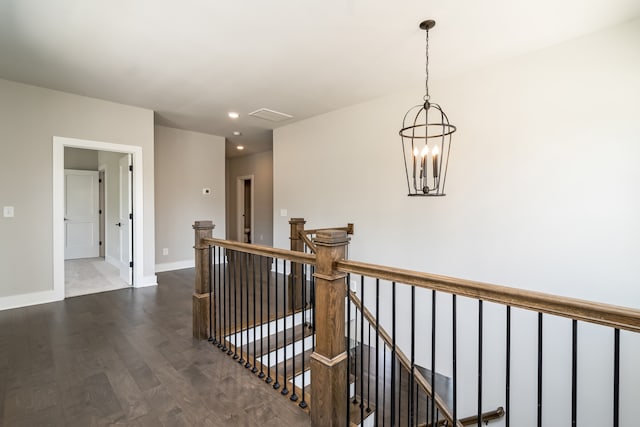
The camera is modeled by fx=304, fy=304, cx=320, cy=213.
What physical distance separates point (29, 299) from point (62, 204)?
1174 millimetres

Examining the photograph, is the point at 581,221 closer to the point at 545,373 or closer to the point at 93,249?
the point at 545,373

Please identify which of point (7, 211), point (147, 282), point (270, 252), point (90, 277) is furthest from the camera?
point (90, 277)

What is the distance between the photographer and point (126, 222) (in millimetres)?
4664

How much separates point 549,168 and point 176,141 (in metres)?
5.65

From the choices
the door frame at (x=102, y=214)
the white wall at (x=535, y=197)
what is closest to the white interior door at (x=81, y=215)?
the door frame at (x=102, y=214)

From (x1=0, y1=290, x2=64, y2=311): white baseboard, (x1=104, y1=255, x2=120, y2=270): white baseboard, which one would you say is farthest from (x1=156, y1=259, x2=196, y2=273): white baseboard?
(x1=0, y1=290, x2=64, y2=311): white baseboard

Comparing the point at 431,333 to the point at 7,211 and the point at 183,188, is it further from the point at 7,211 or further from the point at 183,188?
the point at 183,188

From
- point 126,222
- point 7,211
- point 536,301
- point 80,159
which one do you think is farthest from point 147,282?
point 536,301

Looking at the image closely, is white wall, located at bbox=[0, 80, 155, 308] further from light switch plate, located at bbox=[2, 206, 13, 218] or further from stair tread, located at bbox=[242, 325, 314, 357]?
stair tread, located at bbox=[242, 325, 314, 357]

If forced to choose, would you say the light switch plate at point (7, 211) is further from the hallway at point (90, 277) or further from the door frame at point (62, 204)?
the hallway at point (90, 277)

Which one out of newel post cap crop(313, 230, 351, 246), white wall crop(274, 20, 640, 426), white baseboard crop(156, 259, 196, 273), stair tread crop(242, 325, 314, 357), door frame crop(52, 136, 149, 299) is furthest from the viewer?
white baseboard crop(156, 259, 196, 273)

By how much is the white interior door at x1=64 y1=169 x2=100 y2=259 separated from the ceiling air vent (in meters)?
4.75

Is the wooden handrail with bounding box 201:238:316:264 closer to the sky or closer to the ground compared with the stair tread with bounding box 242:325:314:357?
closer to the sky

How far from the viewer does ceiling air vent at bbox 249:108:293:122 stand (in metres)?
4.51
